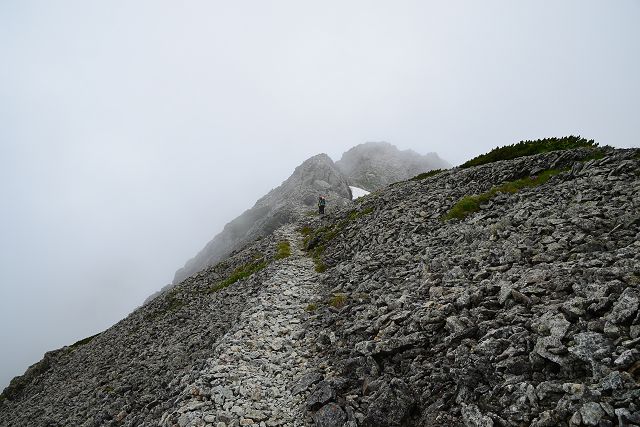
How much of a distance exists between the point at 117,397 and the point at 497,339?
→ 22.1 m

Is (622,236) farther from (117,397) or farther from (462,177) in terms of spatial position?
(117,397)

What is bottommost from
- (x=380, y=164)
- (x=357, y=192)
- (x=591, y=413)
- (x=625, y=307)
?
(x=591, y=413)

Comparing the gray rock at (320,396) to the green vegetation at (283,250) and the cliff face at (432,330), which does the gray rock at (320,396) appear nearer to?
the cliff face at (432,330)

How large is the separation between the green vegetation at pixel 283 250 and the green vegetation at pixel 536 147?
24.5 m

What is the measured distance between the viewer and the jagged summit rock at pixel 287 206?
69.1 m

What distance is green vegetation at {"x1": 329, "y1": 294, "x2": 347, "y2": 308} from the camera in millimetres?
20509

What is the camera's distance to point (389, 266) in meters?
22.2

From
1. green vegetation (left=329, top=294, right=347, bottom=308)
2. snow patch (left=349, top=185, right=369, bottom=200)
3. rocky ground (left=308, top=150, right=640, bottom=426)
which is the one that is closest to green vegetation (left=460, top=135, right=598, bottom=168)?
rocky ground (left=308, top=150, right=640, bottom=426)

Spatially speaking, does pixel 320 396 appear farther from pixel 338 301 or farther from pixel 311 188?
pixel 311 188

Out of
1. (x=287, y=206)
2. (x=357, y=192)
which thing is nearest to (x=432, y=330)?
(x=287, y=206)

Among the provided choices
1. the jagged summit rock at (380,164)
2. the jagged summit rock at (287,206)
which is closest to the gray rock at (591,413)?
the jagged summit rock at (287,206)

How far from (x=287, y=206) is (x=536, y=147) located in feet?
159

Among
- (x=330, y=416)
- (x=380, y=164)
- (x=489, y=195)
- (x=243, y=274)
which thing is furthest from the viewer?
(x=380, y=164)

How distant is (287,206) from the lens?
73000 millimetres
